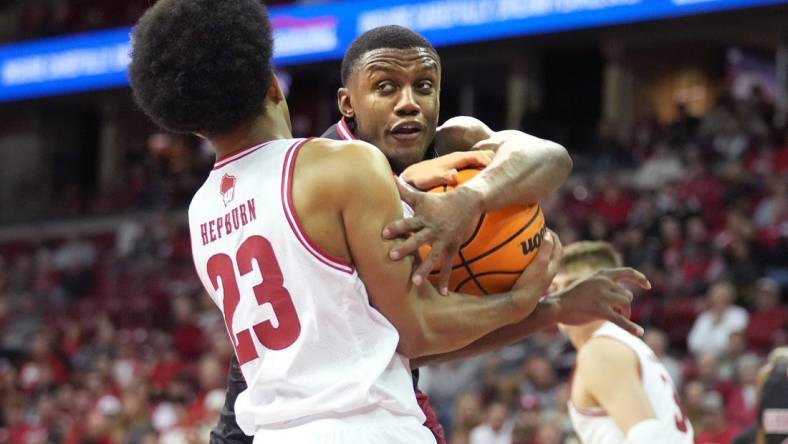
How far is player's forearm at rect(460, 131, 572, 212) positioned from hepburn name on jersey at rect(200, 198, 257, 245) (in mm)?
497

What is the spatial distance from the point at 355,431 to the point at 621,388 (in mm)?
2088

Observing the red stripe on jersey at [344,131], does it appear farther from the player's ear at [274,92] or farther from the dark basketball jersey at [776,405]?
the dark basketball jersey at [776,405]

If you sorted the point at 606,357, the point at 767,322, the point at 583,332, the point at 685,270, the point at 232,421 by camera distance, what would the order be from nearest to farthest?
the point at 232,421
the point at 606,357
the point at 583,332
the point at 767,322
the point at 685,270

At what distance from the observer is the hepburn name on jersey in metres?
2.73

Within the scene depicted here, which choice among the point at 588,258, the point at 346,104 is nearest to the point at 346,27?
the point at 588,258

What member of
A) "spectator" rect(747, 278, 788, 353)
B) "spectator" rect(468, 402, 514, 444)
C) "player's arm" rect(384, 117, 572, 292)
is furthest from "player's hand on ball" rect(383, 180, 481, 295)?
→ "spectator" rect(747, 278, 788, 353)

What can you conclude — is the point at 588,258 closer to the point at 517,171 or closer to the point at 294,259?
the point at 517,171

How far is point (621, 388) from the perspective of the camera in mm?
4516

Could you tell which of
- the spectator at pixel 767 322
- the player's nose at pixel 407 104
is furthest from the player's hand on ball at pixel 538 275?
the spectator at pixel 767 322

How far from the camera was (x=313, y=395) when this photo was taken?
8.73 ft

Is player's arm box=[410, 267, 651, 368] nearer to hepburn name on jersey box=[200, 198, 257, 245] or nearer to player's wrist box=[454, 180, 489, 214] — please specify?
player's wrist box=[454, 180, 489, 214]

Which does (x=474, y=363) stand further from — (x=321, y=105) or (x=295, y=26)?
(x=321, y=105)

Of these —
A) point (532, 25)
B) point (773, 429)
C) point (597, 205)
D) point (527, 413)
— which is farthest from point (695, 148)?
point (773, 429)

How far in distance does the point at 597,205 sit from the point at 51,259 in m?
9.25
